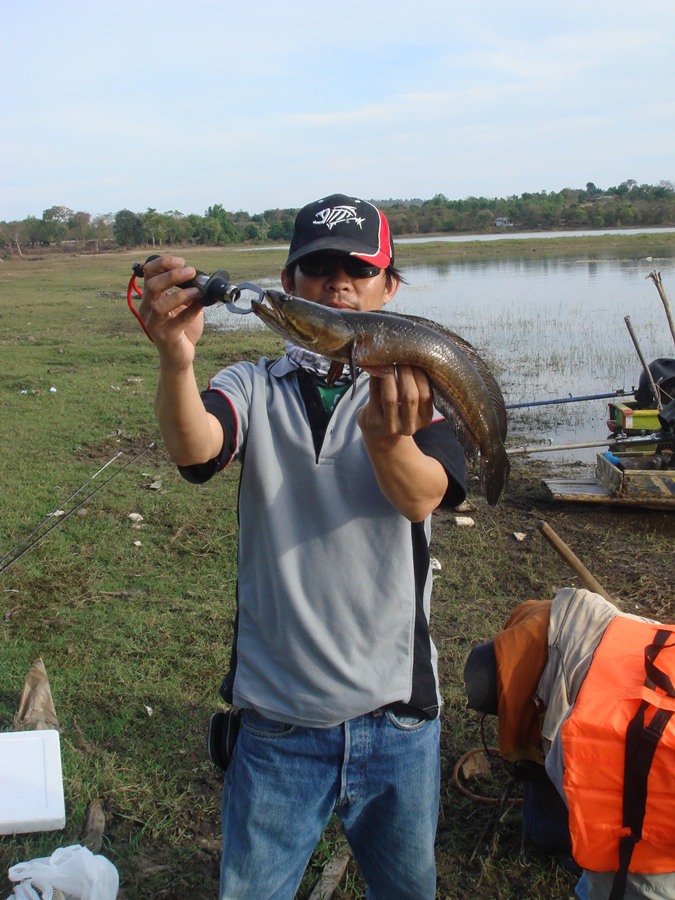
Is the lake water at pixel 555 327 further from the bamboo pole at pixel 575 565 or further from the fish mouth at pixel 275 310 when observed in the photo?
the fish mouth at pixel 275 310

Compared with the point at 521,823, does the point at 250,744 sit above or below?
above

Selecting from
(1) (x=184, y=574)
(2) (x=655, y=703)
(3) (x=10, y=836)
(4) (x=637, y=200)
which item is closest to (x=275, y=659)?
(2) (x=655, y=703)

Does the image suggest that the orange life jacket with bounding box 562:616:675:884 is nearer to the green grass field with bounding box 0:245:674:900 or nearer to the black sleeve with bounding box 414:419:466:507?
the green grass field with bounding box 0:245:674:900

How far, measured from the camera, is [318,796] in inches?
72.8

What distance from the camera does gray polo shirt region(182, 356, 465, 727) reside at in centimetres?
181

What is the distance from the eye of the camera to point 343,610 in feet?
5.99

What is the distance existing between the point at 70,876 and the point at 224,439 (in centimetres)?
159

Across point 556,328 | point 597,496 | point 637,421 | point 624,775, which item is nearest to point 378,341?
point 624,775

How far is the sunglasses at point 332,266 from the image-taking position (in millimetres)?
1975

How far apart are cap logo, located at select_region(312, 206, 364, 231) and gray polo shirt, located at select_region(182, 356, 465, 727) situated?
1.58ft

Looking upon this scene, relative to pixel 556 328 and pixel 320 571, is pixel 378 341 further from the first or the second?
pixel 556 328

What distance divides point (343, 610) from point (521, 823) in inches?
72.1

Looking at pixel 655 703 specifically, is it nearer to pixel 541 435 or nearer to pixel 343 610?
pixel 343 610

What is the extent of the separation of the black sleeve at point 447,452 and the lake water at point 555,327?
24.3 feet
